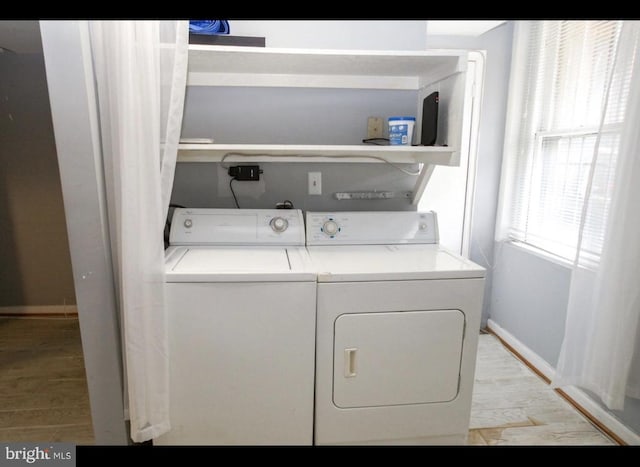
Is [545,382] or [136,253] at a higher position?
[136,253]

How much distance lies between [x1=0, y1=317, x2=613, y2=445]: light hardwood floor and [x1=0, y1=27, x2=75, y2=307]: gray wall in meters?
0.52

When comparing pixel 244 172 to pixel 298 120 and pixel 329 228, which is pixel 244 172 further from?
pixel 329 228

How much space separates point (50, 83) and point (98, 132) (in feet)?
0.63

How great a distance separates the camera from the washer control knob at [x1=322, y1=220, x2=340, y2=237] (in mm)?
1841

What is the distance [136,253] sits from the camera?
1322 mm

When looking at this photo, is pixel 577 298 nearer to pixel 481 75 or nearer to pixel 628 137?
pixel 628 137

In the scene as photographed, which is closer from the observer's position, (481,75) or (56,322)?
(481,75)

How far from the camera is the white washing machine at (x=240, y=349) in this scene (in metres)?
1.41

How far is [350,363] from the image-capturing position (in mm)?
1506

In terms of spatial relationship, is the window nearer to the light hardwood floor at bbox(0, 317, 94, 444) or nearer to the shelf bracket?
the shelf bracket
